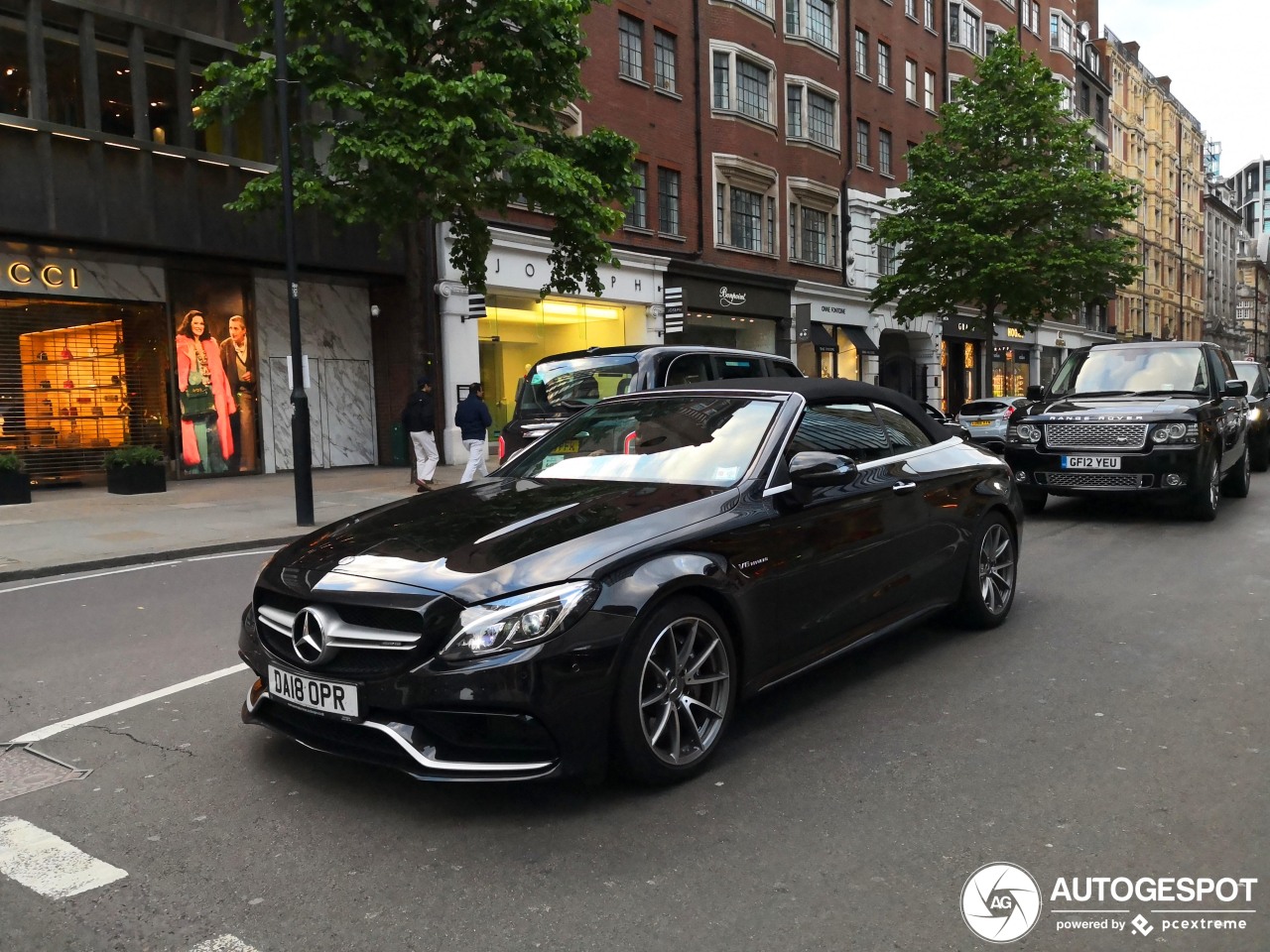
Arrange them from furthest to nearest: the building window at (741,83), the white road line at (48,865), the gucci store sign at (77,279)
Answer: the building window at (741,83) → the gucci store sign at (77,279) → the white road line at (48,865)

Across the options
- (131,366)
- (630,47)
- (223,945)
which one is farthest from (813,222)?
(223,945)

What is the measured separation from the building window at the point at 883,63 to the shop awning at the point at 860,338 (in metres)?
8.44

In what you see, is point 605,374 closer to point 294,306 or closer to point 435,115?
point 294,306

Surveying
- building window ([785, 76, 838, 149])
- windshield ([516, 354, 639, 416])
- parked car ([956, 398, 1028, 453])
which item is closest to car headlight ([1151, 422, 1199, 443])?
windshield ([516, 354, 639, 416])

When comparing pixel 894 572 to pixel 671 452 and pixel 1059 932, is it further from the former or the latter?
pixel 1059 932

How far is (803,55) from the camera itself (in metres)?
31.3

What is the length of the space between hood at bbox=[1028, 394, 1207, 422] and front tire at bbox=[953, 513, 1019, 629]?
440cm

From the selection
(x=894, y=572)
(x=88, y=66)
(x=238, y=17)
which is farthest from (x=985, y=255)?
(x=894, y=572)

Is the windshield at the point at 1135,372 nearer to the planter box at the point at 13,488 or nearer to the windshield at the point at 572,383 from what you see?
the windshield at the point at 572,383

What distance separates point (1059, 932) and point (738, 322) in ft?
89.7

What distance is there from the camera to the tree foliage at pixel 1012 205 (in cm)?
2725

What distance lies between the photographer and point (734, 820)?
3498 mm

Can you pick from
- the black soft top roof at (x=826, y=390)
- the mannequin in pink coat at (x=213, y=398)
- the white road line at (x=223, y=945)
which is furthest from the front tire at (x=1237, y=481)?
the mannequin in pink coat at (x=213, y=398)

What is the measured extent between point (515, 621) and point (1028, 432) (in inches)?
332
